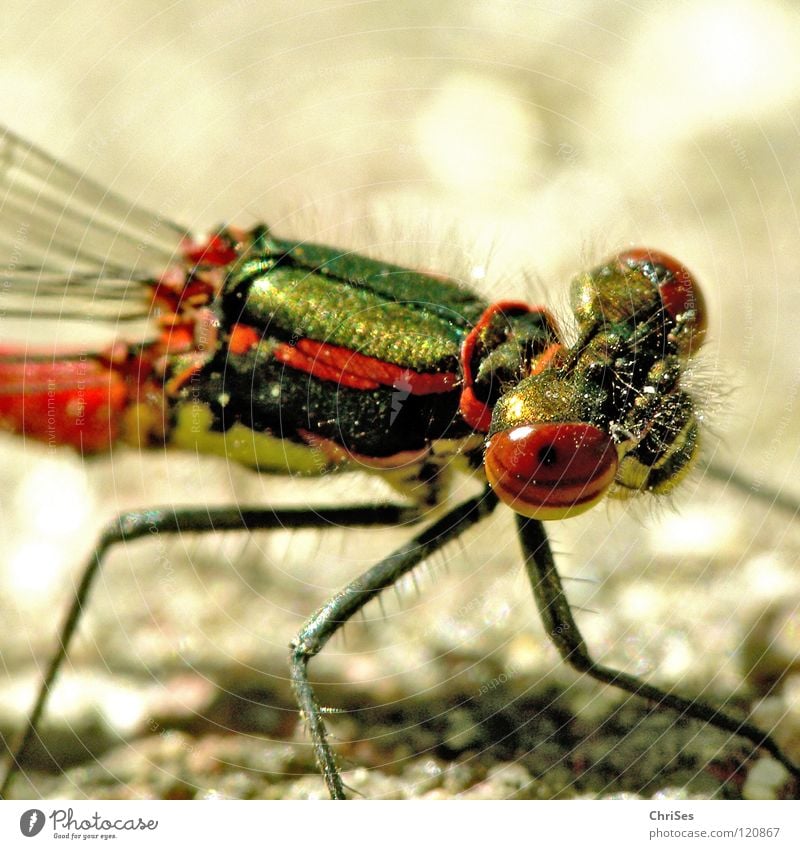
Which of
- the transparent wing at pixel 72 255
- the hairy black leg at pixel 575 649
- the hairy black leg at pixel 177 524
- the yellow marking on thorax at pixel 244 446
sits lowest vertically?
the hairy black leg at pixel 575 649

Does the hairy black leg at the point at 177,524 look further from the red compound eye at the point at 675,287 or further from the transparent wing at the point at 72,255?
the red compound eye at the point at 675,287

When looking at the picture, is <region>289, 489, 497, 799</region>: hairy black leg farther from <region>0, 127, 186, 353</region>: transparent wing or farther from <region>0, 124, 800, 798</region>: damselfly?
<region>0, 127, 186, 353</region>: transparent wing

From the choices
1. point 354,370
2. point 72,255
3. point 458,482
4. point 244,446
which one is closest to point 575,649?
point 458,482

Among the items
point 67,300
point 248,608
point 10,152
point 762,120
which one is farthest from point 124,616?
point 762,120

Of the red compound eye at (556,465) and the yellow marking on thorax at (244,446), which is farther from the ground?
the yellow marking on thorax at (244,446)

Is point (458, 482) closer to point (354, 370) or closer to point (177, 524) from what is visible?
point (354, 370)

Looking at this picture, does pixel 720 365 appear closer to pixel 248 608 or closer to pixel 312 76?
pixel 248 608

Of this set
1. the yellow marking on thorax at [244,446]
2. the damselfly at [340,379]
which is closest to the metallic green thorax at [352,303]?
the damselfly at [340,379]
